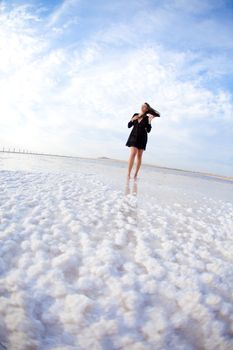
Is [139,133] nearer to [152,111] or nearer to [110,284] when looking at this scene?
[152,111]

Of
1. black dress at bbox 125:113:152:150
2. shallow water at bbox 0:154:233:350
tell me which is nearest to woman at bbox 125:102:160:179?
black dress at bbox 125:113:152:150

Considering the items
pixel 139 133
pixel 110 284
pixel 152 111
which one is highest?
pixel 152 111

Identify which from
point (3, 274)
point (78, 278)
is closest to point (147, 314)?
point (78, 278)

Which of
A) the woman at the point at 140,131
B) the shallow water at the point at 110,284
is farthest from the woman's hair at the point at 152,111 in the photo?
the shallow water at the point at 110,284

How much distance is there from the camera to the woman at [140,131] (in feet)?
24.5

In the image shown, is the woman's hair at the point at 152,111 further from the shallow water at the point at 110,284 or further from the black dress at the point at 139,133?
Answer: the shallow water at the point at 110,284

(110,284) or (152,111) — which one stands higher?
(152,111)

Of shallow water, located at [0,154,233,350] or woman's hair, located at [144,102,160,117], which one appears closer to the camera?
shallow water, located at [0,154,233,350]

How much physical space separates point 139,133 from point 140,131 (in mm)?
78

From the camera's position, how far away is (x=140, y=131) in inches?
296

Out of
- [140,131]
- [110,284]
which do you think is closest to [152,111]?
[140,131]

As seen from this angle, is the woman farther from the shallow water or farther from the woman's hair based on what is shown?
the shallow water

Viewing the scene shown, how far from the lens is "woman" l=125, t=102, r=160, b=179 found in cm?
746

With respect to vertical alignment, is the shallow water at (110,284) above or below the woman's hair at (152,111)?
below
